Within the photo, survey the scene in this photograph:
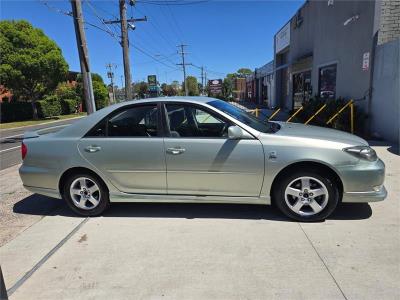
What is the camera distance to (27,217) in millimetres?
5195

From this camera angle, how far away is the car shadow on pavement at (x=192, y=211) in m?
4.78

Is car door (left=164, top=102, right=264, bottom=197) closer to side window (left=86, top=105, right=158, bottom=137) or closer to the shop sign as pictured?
side window (left=86, top=105, right=158, bottom=137)

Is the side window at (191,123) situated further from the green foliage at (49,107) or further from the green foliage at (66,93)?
the green foliage at (66,93)

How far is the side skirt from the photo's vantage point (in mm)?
4582

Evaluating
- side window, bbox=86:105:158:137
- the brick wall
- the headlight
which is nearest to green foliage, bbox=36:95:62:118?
the brick wall

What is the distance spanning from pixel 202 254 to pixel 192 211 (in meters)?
1.31

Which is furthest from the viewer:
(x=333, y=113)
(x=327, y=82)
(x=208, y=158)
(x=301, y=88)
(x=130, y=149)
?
(x=301, y=88)

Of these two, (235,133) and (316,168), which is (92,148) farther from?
(316,168)

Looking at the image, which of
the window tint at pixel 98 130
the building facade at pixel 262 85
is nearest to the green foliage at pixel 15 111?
the building facade at pixel 262 85

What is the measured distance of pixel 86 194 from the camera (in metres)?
5.04

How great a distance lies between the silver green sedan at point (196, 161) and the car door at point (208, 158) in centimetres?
1

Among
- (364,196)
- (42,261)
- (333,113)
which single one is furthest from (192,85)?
(42,261)

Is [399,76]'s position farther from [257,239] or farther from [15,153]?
[15,153]

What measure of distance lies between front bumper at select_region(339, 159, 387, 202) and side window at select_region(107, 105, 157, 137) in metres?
2.45
